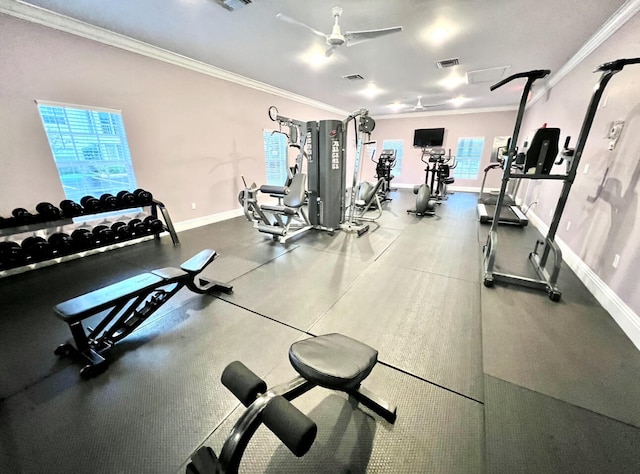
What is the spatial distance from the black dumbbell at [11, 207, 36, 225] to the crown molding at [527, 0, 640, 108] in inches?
275

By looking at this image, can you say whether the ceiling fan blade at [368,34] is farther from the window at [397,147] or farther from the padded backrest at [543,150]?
the window at [397,147]

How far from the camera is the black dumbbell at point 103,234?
3.40 meters

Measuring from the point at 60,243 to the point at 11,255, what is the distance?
401 mm

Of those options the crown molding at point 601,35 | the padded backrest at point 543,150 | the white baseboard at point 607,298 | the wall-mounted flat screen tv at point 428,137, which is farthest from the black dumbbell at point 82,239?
the wall-mounted flat screen tv at point 428,137

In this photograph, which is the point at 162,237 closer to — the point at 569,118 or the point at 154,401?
the point at 154,401

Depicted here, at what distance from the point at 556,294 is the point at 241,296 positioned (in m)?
3.10

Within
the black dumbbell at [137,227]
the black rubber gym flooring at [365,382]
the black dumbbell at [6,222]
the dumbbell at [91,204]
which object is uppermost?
the dumbbell at [91,204]

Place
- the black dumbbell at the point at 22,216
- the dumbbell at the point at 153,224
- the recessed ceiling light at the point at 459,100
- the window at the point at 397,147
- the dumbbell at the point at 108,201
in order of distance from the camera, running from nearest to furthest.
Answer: the black dumbbell at the point at 22,216 → the dumbbell at the point at 108,201 → the dumbbell at the point at 153,224 → the recessed ceiling light at the point at 459,100 → the window at the point at 397,147

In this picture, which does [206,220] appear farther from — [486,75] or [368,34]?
[486,75]

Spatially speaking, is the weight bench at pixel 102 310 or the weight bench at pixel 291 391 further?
the weight bench at pixel 102 310

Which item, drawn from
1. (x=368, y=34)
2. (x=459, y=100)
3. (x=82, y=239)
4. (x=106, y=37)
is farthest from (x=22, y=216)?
(x=459, y=100)

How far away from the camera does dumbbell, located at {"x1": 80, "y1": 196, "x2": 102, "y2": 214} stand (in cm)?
332

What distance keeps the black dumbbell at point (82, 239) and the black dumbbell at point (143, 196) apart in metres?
Result: 0.76

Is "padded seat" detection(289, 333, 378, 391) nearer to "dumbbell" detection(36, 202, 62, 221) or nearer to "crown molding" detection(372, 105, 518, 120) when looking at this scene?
"dumbbell" detection(36, 202, 62, 221)
